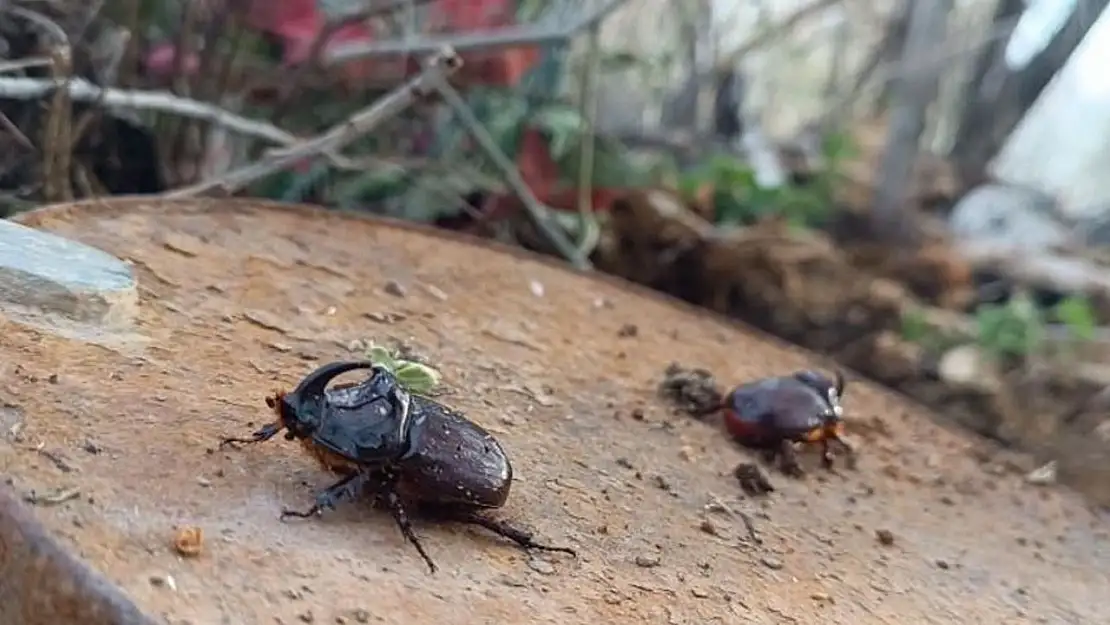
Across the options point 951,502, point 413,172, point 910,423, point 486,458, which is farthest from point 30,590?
point 413,172

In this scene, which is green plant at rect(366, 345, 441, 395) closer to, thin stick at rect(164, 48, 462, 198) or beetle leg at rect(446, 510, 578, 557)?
beetle leg at rect(446, 510, 578, 557)

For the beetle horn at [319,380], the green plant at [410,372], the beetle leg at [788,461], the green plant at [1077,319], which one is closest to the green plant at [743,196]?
the green plant at [1077,319]

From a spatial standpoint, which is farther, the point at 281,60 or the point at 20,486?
the point at 281,60

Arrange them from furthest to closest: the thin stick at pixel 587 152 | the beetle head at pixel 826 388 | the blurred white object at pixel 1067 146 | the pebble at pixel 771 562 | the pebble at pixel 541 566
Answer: the blurred white object at pixel 1067 146 < the thin stick at pixel 587 152 < the beetle head at pixel 826 388 < the pebble at pixel 771 562 < the pebble at pixel 541 566

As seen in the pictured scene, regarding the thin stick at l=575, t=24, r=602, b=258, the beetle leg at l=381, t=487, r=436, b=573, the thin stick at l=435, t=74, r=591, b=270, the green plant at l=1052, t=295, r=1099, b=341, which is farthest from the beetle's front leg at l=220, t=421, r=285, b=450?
the green plant at l=1052, t=295, r=1099, b=341

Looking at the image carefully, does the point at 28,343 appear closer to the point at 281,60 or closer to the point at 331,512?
the point at 331,512

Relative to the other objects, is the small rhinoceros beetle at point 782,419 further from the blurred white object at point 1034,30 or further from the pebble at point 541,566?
the blurred white object at point 1034,30
